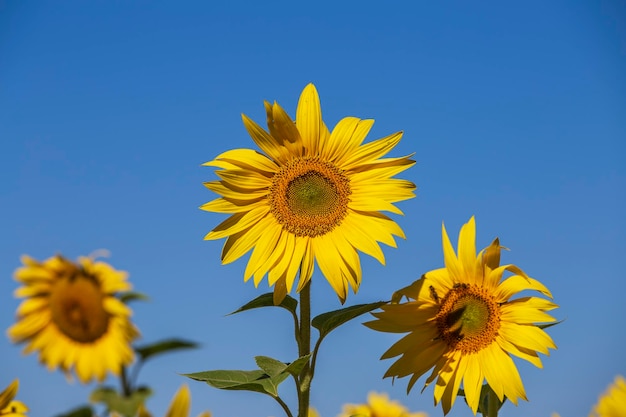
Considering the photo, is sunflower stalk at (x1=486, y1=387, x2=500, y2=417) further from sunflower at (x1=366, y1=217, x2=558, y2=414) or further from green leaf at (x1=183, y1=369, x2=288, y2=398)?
green leaf at (x1=183, y1=369, x2=288, y2=398)

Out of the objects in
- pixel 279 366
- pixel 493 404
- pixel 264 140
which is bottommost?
pixel 493 404

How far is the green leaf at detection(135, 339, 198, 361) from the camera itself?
1332mm

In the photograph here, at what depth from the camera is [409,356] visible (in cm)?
367

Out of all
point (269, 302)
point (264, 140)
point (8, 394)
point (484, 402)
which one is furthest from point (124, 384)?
point (484, 402)

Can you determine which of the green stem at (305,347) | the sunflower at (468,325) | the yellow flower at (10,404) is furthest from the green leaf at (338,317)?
the yellow flower at (10,404)

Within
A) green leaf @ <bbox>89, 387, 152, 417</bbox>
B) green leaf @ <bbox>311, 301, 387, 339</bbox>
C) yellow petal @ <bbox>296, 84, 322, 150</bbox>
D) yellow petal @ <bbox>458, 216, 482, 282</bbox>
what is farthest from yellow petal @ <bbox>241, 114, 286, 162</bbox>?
green leaf @ <bbox>89, 387, 152, 417</bbox>

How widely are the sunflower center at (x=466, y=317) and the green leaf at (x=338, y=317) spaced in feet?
1.79

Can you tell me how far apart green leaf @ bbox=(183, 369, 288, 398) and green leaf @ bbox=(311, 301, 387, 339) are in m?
0.35

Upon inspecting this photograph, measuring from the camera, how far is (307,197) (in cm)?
375

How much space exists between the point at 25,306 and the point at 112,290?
0.18 metres

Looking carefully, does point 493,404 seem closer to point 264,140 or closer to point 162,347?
point 264,140

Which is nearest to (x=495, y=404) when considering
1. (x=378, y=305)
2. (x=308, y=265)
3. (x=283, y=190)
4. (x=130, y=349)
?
(x=378, y=305)

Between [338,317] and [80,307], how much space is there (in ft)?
6.52

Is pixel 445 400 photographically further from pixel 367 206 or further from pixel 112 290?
pixel 112 290
